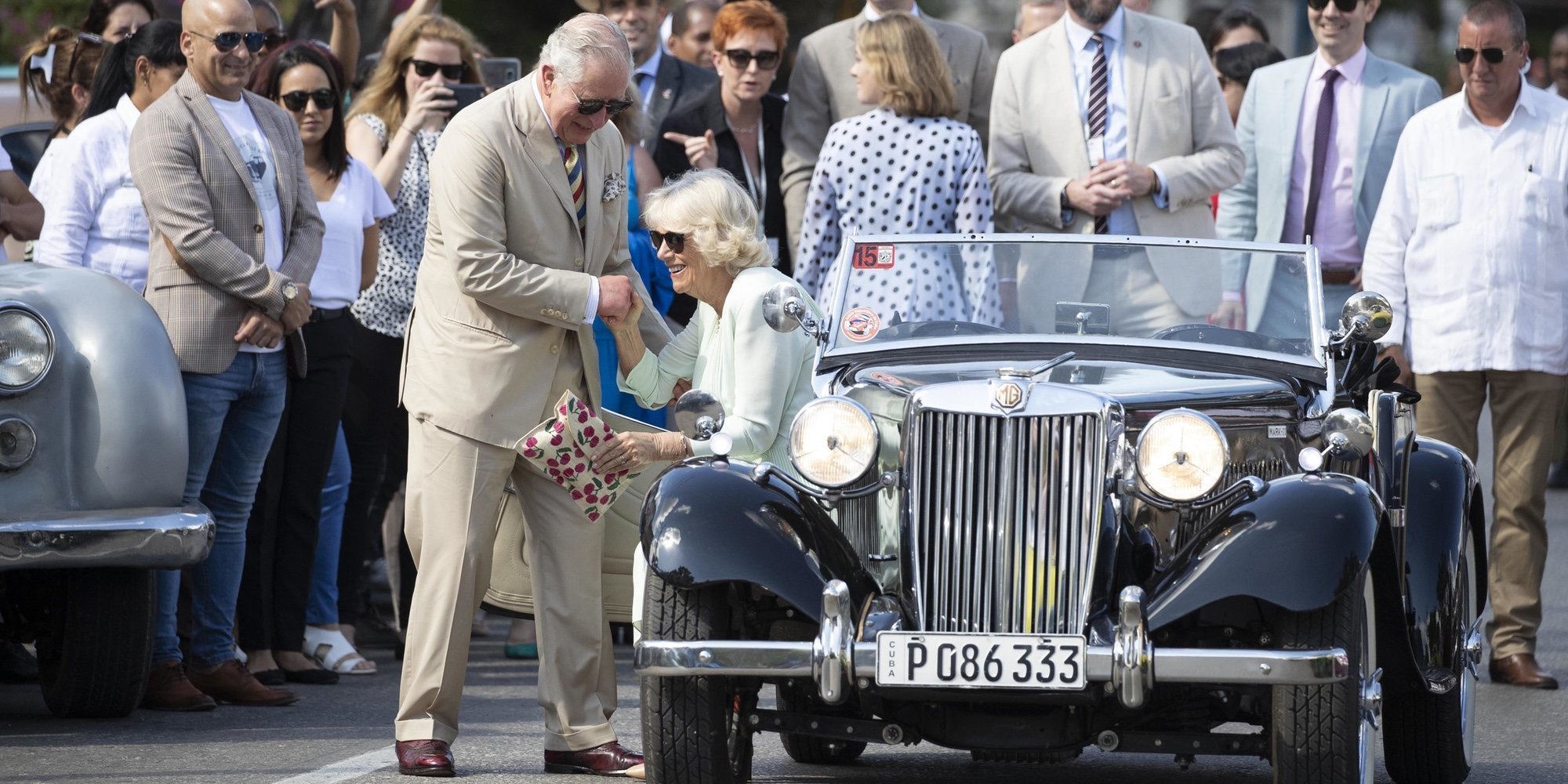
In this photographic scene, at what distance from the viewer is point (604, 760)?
6.02m

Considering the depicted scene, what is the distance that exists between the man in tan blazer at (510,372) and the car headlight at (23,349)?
115cm

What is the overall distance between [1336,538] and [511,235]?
8.16ft

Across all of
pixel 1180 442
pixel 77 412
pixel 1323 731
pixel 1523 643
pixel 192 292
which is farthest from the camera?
pixel 1523 643

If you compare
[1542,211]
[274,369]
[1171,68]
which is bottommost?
[274,369]

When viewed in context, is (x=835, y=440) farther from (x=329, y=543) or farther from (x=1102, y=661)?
(x=329, y=543)

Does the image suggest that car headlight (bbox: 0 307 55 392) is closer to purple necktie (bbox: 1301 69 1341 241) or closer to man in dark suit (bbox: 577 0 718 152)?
man in dark suit (bbox: 577 0 718 152)

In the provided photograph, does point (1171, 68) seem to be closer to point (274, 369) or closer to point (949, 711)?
point (274, 369)

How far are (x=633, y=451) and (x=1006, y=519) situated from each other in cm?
134

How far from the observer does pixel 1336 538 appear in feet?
15.4

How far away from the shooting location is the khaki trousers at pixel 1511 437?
829 centimetres

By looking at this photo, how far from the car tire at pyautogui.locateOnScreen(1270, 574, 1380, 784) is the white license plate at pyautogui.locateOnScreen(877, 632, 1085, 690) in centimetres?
50

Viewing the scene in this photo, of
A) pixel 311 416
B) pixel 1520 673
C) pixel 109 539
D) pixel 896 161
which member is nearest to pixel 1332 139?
pixel 896 161

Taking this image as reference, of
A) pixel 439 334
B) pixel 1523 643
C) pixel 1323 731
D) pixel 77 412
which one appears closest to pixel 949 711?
pixel 1323 731

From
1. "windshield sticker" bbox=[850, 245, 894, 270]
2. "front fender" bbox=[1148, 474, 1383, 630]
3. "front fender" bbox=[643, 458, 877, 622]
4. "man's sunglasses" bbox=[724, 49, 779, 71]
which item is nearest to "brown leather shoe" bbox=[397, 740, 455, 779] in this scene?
"front fender" bbox=[643, 458, 877, 622]
